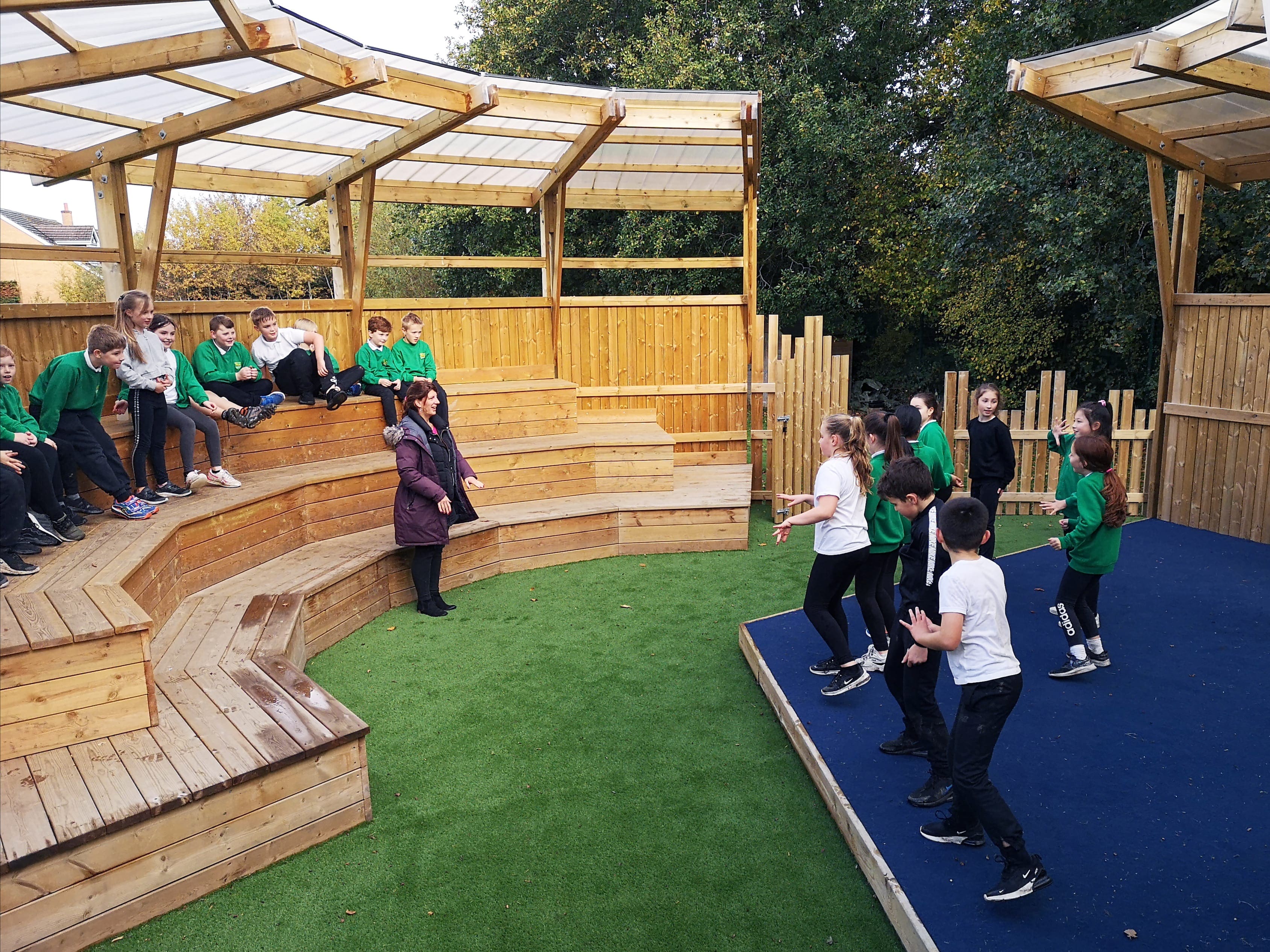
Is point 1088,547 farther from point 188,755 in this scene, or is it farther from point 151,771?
point 151,771

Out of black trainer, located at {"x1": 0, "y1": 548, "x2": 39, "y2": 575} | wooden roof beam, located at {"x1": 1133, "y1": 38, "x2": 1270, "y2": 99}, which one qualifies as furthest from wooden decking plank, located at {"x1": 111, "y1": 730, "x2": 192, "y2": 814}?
wooden roof beam, located at {"x1": 1133, "y1": 38, "x2": 1270, "y2": 99}

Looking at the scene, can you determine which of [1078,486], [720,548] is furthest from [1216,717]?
[720,548]

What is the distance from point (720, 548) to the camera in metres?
8.45

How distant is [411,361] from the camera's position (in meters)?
8.65

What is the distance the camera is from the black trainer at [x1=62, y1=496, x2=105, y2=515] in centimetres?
559

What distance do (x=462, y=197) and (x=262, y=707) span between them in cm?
794

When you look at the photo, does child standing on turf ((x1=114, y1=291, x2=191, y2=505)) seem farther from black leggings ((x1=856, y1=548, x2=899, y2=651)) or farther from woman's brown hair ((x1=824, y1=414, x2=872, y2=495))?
black leggings ((x1=856, y1=548, x2=899, y2=651))

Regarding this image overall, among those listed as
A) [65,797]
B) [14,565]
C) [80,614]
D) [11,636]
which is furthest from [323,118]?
[65,797]

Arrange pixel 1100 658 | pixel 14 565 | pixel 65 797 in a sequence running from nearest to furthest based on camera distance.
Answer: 1. pixel 65 797
2. pixel 14 565
3. pixel 1100 658

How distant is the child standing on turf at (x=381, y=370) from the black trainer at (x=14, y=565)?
154 inches

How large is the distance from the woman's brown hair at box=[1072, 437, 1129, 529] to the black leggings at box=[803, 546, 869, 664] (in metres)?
1.40

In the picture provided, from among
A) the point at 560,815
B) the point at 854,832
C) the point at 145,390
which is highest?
the point at 145,390

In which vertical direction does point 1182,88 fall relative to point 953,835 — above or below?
above

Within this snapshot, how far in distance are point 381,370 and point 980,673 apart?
682 cm
